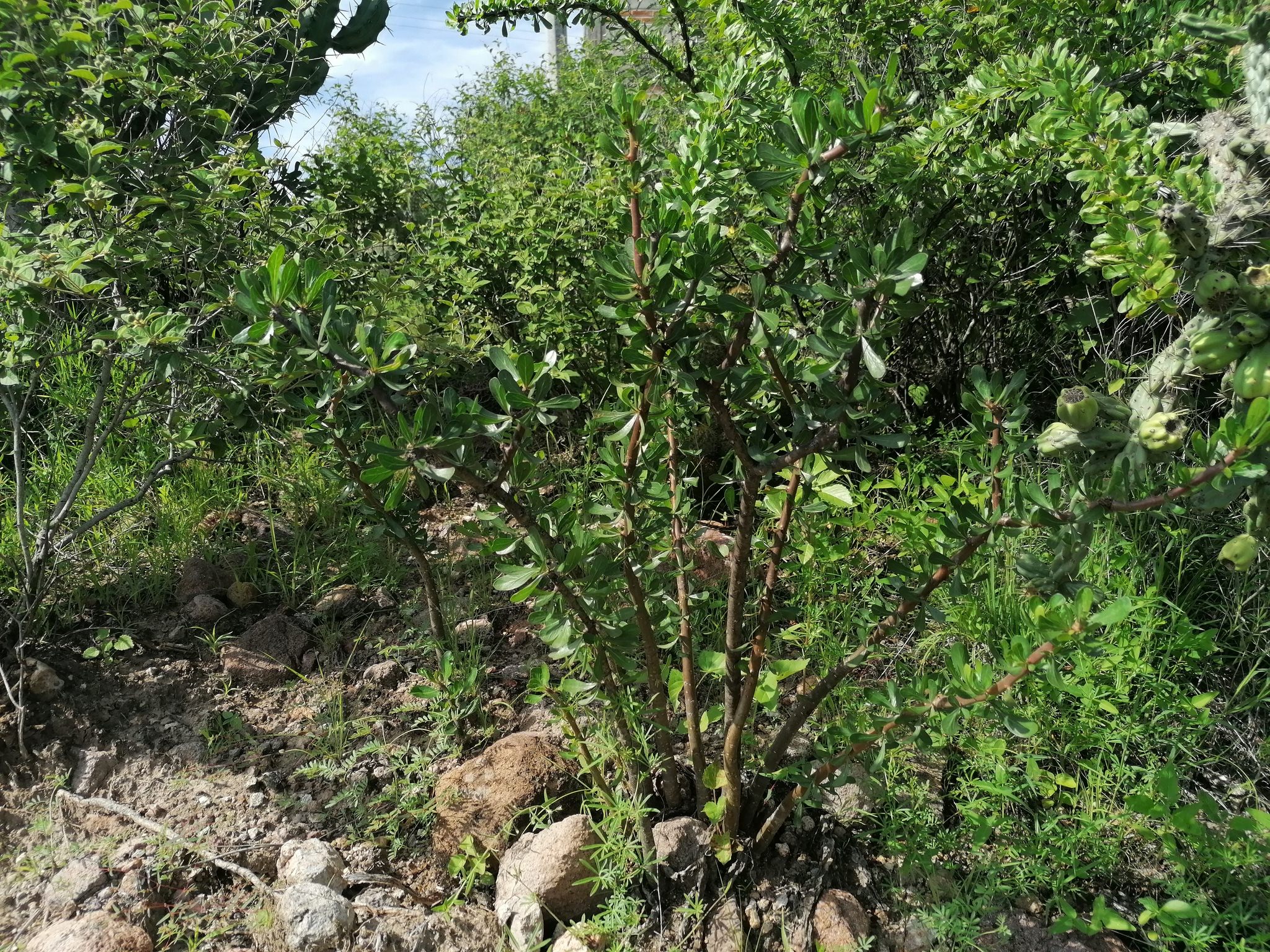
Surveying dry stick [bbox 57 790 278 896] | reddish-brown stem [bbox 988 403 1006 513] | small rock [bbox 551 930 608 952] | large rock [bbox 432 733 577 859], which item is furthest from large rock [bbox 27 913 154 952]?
reddish-brown stem [bbox 988 403 1006 513]

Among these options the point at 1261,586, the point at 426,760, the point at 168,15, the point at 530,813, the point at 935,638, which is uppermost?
the point at 168,15

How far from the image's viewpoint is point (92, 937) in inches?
65.3

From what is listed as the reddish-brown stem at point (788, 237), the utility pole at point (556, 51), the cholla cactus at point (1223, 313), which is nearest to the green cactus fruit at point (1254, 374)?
the cholla cactus at point (1223, 313)

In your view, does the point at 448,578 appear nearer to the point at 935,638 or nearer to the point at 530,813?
the point at 530,813

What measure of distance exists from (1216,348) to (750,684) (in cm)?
90

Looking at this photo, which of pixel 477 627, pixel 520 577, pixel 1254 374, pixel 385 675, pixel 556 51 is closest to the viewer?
pixel 1254 374

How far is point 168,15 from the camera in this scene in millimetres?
2373

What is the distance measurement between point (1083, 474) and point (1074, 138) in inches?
29.7

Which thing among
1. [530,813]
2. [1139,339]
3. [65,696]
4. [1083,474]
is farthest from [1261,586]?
[65,696]

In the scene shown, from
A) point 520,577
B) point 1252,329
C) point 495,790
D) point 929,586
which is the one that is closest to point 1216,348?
point 1252,329

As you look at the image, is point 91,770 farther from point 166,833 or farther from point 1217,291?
point 1217,291

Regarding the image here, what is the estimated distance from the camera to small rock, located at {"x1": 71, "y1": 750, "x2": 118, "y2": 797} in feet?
6.86

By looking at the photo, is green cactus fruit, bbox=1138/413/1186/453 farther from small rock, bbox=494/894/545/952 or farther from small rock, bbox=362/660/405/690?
small rock, bbox=362/660/405/690

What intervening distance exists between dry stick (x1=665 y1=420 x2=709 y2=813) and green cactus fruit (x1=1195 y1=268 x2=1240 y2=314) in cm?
89
